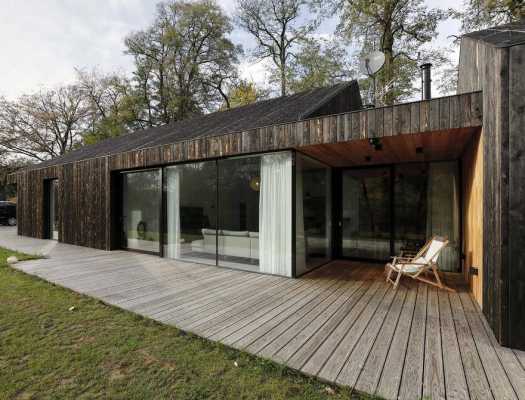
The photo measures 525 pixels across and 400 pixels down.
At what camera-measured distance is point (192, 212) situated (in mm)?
5770

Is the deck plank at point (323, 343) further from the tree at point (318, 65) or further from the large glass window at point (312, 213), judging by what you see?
the tree at point (318, 65)

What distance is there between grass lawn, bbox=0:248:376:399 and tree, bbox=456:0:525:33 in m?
11.7

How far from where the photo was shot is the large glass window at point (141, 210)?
21.2 ft

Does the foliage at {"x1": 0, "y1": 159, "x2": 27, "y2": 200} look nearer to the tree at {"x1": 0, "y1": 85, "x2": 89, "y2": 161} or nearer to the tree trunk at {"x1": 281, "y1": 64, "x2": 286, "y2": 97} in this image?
the tree at {"x1": 0, "y1": 85, "x2": 89, "y2": 161}

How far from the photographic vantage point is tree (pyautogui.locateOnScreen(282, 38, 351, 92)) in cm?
1252

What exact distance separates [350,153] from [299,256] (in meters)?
2.10

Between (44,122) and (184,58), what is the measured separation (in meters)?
11.3

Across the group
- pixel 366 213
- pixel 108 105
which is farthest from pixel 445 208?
pixel 108 105

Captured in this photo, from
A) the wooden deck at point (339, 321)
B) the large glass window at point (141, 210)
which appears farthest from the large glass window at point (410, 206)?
the large glass window at point (141, 210)

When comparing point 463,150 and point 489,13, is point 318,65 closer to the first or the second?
point 489,13

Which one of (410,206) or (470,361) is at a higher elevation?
(410,206)

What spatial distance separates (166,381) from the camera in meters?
1.89

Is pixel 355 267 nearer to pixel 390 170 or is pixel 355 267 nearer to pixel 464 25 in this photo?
pixel 390 170

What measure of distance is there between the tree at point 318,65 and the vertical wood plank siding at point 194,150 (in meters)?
9.77
